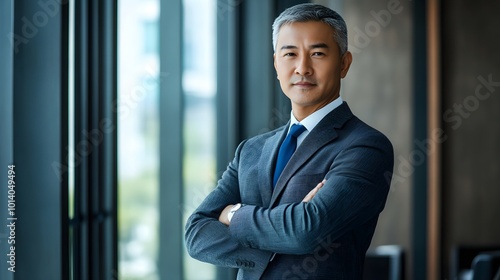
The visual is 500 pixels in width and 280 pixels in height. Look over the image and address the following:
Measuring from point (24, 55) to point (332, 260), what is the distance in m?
1.09

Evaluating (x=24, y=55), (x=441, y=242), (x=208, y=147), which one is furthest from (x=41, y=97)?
(x=441, y=242)

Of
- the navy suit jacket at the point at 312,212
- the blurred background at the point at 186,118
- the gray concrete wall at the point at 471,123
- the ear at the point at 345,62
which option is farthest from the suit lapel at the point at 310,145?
the gray concrete wall at the point at 471,123

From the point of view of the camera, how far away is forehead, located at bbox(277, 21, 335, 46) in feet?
5.08

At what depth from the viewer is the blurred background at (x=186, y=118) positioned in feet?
6.54

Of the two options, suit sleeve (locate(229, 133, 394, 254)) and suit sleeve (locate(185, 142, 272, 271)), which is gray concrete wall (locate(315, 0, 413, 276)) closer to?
suit sleeve (locate(185, 142, 272, 271))

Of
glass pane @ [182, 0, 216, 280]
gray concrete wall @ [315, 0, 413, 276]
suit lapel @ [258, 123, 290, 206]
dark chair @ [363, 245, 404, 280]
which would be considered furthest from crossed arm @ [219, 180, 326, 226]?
gray concrete wall @ [315, 0, 413, 276]

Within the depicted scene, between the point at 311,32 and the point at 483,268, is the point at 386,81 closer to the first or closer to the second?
the point at 483,268

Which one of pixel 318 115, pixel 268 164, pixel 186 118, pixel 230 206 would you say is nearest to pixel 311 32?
pixel 318 115

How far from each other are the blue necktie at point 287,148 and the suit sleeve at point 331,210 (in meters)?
0.13

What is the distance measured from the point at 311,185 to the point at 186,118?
177cm

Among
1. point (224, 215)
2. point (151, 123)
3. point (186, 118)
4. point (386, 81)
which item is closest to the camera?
point (224, 215)

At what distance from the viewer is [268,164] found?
165 cm

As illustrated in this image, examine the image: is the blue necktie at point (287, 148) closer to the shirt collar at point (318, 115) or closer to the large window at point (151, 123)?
the shirt collar at point (318, 115)

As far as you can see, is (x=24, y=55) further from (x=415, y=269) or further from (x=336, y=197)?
(x=415, y=269)
